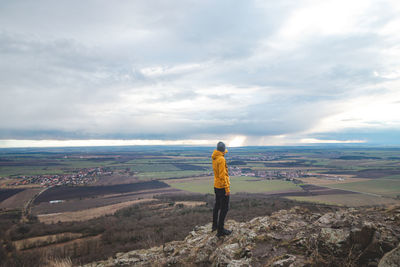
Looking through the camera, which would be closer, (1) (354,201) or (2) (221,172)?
(2) (221,172)

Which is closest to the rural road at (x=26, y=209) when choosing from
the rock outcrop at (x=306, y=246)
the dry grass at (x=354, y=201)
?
the rock outcrop at (x=306, y=246)

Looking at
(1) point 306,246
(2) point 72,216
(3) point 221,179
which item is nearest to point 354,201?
(1) point 306,246

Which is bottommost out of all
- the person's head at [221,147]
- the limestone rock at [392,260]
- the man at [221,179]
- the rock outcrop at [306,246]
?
the rock outcrop at [306,246]

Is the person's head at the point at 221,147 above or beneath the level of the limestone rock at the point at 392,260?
above

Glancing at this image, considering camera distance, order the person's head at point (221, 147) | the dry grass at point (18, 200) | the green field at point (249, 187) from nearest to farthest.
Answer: the person's head at point (221, 147)
the dry grass at point (18, 200)
the green field at point (249, 187)

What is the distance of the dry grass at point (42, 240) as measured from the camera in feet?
57.6

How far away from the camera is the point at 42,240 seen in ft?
61.6

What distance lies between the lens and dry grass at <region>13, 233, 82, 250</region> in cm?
1755

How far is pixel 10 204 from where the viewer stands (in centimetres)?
5053

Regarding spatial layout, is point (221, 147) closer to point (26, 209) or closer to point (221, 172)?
point (221, 172)

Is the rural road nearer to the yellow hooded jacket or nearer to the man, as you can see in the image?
the man

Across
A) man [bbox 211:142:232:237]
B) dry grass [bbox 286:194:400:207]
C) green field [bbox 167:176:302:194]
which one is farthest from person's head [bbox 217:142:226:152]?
green field [bbox 167:176:302:194]

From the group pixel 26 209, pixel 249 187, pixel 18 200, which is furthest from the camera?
pixel 249 187

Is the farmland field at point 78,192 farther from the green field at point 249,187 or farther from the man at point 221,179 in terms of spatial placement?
the man at point 221,179
